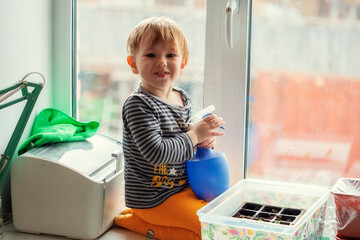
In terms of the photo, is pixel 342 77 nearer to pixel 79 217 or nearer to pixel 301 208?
pixel 301 208

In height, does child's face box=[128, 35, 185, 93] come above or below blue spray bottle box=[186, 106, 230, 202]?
above

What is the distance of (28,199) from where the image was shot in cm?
138

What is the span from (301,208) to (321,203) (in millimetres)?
80

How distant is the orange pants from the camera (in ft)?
4.43

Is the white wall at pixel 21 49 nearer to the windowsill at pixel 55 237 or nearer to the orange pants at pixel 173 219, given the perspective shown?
the windowsill at pixel 55 237

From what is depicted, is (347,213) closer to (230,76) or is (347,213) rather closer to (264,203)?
(264,203)

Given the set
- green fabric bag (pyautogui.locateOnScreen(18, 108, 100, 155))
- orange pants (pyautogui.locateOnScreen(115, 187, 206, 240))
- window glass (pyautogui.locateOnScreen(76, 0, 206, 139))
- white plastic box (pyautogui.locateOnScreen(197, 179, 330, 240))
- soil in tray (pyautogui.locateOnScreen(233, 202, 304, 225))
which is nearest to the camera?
white plastic box (pyautogui.locateOnScreen(197, 179, 330, 240))

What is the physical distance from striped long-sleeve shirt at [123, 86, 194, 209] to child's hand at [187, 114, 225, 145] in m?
0.02

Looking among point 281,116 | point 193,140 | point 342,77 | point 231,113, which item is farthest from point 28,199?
point 342,77

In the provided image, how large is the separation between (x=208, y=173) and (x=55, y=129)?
1.59 ft

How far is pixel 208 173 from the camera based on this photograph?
1369mm

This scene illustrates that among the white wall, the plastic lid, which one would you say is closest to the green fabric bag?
the white wall

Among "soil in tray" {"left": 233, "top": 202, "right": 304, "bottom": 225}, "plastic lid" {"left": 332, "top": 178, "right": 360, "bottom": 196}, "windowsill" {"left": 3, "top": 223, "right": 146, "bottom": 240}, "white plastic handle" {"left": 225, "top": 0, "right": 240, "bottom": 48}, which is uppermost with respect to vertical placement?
"white plastic handle" {"left": 225, "top": 0, "right": 240, "bottom": 48}

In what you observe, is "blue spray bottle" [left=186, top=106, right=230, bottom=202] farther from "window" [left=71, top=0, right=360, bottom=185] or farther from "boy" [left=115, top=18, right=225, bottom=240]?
"window" [left=71, top=0, right=360, bottom=185]
